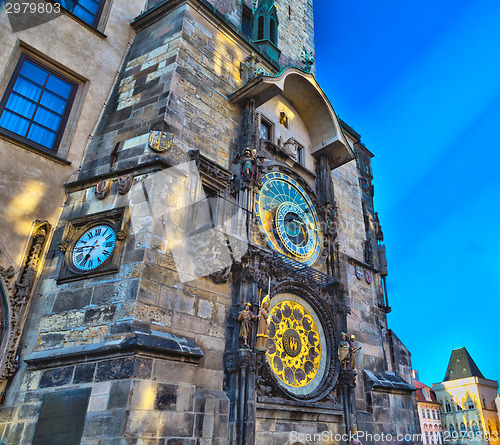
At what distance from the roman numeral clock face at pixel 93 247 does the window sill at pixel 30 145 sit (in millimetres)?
1767

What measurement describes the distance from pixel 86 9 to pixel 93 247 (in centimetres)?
633

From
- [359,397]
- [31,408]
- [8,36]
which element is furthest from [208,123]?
[359,397]

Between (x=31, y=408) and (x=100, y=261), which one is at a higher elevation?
(x=100, y=261)

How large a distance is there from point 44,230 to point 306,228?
5.90 metres

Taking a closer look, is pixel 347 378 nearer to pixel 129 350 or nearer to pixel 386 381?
pixel 386 381

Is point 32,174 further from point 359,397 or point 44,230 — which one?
point 359,397

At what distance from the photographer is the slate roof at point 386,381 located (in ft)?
34.4

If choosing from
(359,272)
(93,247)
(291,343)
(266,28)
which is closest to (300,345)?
(291,343)

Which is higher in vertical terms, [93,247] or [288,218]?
[288,218]

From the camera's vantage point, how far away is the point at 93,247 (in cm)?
759

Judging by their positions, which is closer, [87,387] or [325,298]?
[87,387]

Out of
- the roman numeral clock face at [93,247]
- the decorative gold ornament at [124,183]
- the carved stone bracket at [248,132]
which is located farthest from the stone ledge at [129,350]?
the carved stone bracket at [248,132]

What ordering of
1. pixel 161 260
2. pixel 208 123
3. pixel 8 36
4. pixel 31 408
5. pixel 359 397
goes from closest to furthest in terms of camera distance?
1. pixel 31 408
2. pixel 161 260
3. pixel 8 36
4. pixel 208 123
5. pixel 359 397

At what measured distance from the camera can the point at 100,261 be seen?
7.38m
